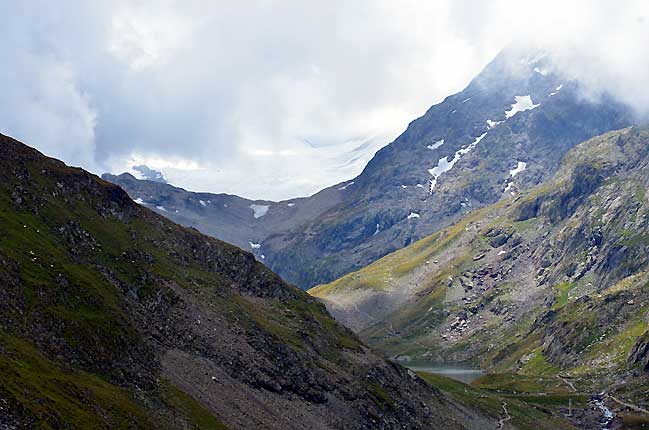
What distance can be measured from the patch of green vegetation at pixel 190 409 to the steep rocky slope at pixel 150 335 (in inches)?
10.4

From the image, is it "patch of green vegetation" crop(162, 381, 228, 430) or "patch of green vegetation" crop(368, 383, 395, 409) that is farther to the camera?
"patch of green vegetation" crop(368, 383, 395, 409)

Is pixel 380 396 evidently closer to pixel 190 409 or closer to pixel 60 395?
pixel 190 409

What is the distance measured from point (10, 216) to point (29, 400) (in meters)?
54.0

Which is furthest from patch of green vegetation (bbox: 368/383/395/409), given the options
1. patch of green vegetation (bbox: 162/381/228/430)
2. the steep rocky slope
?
patch of green vegetation (bbox: 162/381/228/430)

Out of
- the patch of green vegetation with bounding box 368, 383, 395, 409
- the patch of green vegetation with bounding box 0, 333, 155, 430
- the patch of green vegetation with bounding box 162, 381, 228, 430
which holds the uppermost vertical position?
the patch of green vegetation with bounding box 0, 333, 155, 430

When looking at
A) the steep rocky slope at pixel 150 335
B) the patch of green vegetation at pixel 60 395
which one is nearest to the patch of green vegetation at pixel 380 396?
the steep rocky slope at pixel 150 335

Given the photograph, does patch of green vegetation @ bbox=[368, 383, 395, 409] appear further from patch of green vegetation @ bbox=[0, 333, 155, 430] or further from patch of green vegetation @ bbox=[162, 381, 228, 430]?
patch of green vegetation @ bbox=[0, 333, 155, 430]

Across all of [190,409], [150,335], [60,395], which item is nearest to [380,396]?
[150,335]

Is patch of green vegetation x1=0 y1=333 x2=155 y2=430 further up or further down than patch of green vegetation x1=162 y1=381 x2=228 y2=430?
further up

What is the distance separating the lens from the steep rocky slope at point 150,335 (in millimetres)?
90438

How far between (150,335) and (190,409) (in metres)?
18.5

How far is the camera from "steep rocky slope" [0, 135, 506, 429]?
9044 cm

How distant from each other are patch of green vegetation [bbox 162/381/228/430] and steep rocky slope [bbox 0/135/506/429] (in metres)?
0.27

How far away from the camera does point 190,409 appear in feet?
344
